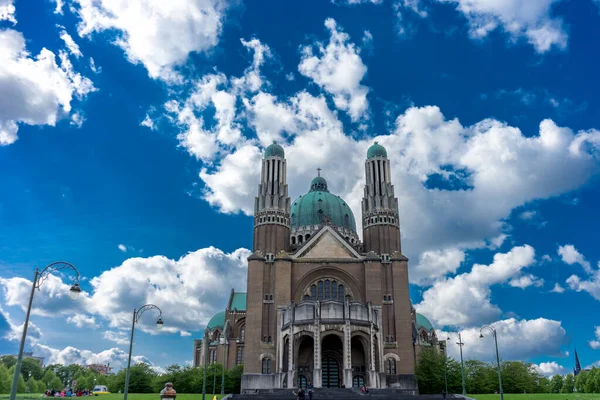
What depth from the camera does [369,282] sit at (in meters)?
60.2

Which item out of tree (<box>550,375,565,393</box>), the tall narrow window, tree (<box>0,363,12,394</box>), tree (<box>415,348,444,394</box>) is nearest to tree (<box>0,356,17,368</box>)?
tree (<box>0,363,12,394</box>)

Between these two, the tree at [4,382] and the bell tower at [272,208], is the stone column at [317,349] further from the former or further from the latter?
the tree at [4,382]

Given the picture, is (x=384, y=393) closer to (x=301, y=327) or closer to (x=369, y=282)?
(x=301, y=327)

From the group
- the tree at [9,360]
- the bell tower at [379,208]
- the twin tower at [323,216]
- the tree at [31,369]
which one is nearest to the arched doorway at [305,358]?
the twin tower at [323,216]

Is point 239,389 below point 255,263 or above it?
below

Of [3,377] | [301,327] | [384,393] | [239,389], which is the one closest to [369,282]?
[301,327]

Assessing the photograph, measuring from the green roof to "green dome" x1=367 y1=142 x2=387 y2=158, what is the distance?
115 feet

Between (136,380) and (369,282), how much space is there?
109 feet

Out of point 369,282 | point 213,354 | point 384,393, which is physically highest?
point 369,282

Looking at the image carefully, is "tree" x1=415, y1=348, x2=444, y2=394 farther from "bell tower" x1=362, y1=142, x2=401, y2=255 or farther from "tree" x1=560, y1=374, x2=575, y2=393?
"tree" x1=560, y1=374, x2=575, y2=393

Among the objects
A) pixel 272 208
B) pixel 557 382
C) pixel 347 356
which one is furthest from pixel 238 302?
pixel 557 382

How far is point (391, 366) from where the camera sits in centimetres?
5741

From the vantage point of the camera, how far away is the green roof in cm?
8738

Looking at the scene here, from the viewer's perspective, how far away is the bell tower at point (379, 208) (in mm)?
65125
